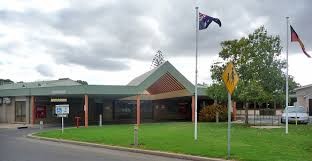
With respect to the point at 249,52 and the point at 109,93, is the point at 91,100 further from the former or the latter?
the point at 249,52

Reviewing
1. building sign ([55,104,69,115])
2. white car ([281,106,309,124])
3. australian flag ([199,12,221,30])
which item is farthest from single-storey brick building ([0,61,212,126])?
australian flag ([199,12,221,30])

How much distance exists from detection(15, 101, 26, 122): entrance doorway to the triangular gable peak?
13.3 metres

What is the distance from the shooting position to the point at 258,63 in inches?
1394

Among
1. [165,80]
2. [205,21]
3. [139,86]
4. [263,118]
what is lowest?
[263,118]

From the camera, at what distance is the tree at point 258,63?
116 ft

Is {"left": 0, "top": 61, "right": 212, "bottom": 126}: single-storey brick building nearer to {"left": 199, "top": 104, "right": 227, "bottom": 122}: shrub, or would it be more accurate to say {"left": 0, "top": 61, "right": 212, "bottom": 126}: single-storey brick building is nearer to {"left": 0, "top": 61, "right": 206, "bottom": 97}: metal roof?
{"left": 0, "top": 61, "right": 206, "bottom": 97}: metal roof

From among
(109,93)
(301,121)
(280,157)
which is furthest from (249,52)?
(280,157)

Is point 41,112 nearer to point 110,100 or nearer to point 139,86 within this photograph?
point 110,100

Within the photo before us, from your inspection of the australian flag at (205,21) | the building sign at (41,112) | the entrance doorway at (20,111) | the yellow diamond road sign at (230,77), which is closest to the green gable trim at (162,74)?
the building sign at (41,112)

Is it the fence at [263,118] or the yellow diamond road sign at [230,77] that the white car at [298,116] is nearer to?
the fence at [263,118]

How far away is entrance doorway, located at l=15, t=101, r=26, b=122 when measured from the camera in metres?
49.7

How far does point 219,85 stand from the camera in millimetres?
36906

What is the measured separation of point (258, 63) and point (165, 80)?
1126 centimetres

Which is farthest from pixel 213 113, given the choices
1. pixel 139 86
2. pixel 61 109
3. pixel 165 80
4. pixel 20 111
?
pixel 20 111
